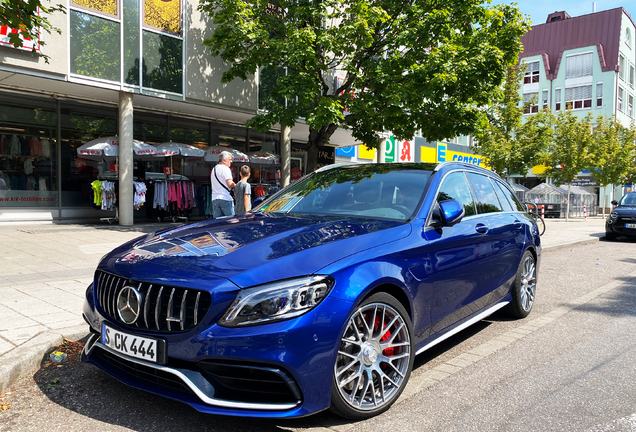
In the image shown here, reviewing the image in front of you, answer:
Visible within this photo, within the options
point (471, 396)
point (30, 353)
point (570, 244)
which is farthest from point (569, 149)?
point (30, 353)

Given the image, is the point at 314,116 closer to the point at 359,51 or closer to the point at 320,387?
the point at 359,51

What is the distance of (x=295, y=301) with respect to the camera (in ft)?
8.21

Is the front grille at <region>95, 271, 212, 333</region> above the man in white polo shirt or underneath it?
underneath

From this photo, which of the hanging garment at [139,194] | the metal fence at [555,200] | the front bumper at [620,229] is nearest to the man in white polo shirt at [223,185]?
the hanging garment at [139,194]

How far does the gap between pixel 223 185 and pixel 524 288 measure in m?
5.44

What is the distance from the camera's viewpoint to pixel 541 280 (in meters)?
8.00

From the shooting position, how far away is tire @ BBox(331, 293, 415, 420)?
108 inches

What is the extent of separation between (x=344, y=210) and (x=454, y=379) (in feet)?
4.83

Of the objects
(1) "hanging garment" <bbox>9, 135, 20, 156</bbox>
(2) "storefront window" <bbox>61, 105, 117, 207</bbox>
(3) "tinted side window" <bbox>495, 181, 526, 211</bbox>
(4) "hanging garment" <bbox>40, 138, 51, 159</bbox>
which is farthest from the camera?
(2) "storefront window" <bbox>61, 105, 117, 207</bbox>

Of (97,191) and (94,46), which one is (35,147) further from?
(94,46)

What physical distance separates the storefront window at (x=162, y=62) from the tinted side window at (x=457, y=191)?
11110mm

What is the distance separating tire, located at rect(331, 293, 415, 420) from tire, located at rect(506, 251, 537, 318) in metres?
2.44

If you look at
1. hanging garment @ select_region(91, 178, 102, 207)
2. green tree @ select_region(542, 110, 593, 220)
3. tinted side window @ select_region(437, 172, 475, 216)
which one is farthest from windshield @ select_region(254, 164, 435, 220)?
green tree @ select_region(542, 110, 593, 220)

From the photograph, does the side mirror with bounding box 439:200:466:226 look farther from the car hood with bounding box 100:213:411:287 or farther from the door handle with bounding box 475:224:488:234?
the door handle with bounding box 475:224:488:234
